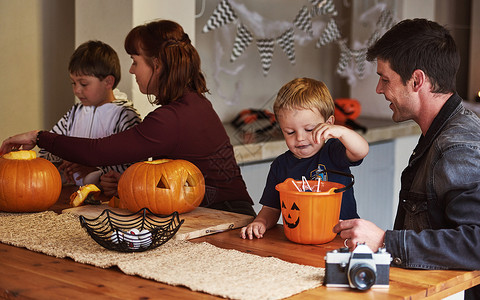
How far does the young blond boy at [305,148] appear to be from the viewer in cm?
183

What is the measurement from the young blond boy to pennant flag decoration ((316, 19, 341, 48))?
2.67m

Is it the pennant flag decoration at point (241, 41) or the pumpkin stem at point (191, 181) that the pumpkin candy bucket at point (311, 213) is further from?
the pennant flag decoration at point (241, 41)

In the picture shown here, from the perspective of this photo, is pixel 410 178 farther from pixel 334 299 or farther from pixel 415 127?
pixel 415 127

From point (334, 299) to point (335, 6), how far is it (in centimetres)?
369

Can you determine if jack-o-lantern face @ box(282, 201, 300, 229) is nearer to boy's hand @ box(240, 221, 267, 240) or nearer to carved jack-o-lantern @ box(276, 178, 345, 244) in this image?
carved jack-o-lantern @ box(276, 178, 345, 244)

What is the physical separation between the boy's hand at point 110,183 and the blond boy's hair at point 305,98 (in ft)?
2.30

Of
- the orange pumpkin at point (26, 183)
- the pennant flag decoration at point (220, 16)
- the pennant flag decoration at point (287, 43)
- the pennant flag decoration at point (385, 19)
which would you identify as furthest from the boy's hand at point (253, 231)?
the pennant flag decoration at point (385, 19)

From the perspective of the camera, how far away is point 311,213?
5.25 feet

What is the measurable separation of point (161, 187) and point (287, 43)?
2.55 meters

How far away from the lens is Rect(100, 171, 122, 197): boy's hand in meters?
2.27

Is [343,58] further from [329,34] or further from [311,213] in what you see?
[311,213]

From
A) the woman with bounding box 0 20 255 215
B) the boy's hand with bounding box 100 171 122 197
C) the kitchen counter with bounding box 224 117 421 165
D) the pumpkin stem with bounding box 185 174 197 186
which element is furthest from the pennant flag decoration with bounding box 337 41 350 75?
the pumpkin stem with bounding box 185 174 197 186

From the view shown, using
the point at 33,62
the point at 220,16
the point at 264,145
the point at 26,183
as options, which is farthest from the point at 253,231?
the point at 220,16

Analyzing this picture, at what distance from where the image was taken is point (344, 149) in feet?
5.97
